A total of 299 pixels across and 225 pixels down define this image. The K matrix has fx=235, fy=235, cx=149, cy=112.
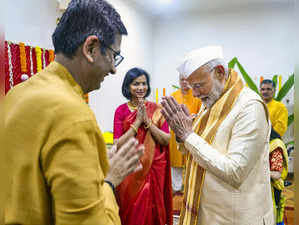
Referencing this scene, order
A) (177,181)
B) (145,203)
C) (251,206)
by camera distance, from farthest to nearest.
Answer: (177,181)
(145,203)
(251,206)

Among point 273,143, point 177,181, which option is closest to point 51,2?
point 273,143

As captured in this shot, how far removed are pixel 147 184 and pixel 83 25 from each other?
5.66 ft

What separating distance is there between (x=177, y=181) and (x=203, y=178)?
275cm

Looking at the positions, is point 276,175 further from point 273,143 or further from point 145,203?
point 145,203

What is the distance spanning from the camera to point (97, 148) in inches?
25.7

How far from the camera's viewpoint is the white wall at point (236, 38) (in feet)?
16.9

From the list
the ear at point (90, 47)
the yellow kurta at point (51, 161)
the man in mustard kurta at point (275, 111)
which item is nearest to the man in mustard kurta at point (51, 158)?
the yellow kurta at point (51, 161)

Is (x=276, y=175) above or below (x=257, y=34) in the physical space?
below

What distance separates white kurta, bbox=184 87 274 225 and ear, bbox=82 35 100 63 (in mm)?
777

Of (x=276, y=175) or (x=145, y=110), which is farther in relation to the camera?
(x=145, y=110)

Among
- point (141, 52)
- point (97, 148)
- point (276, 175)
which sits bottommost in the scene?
point (276, 175)

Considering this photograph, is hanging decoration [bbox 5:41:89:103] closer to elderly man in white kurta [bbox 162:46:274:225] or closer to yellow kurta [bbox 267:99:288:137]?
elderly man in white kurta [bbox 162:46:274:225]

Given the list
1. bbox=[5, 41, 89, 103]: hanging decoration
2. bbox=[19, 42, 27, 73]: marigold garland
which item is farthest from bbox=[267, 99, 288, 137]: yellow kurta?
bbox=[19, 42, 27, 73]: marigold garland

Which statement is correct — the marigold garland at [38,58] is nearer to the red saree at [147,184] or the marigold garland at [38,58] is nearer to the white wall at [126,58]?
the red saree at [147,184]
